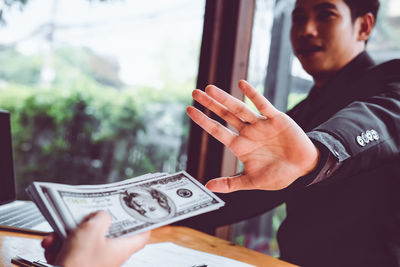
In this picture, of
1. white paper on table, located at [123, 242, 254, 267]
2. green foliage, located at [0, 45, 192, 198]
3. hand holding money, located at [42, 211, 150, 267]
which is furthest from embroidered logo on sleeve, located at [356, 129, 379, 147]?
green foliage, located at [0, 45, 192, 198]

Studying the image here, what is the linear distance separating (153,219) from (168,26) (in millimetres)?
3944

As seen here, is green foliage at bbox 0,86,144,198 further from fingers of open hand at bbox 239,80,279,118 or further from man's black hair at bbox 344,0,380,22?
fingers of open hand at bbox 239,80,279,118

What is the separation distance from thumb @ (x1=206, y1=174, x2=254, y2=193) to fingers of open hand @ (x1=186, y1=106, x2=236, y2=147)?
0.10m

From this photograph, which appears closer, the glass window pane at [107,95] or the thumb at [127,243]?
the thumb at [127,243]

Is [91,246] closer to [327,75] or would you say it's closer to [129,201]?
[129,201]

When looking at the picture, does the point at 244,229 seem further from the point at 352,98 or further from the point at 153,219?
the point at 153,219

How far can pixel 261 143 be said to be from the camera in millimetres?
797

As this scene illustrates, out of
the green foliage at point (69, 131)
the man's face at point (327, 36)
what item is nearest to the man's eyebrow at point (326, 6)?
the man's face at point (327, 36)

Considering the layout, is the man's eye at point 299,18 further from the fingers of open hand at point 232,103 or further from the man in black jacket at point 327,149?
the fingers of open hand at point 232,103

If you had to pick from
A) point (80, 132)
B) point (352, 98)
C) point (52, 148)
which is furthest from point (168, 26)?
point (352, 98)

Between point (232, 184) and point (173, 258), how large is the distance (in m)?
0.35

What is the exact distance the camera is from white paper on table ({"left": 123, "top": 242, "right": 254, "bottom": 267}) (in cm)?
93

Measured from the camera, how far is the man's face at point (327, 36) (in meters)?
1.42

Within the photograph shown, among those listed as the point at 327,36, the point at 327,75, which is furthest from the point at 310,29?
the point at 327,75
